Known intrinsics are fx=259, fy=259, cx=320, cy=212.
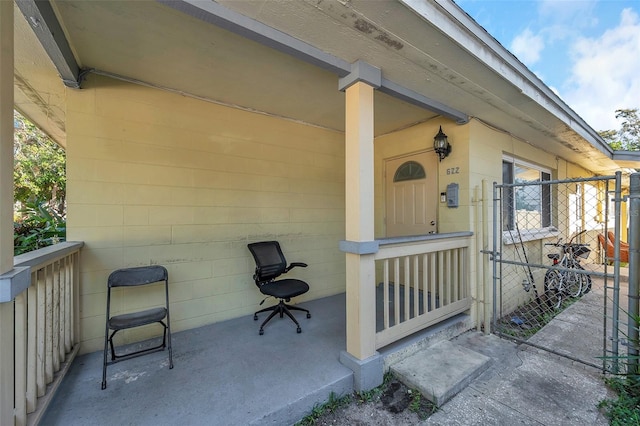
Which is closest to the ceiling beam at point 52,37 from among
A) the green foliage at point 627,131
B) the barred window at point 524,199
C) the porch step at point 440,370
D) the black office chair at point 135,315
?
the black office chair at point 135,315

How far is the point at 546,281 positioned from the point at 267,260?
4.77m

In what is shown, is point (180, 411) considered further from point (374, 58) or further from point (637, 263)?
point (637, 263)

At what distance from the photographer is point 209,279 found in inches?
110

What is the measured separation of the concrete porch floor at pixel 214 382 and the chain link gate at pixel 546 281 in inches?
86.7

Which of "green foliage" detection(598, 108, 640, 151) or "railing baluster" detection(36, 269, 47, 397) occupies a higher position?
"green foliage" detection(598, 108, 640, 151)

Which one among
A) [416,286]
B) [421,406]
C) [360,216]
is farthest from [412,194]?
[421,406]

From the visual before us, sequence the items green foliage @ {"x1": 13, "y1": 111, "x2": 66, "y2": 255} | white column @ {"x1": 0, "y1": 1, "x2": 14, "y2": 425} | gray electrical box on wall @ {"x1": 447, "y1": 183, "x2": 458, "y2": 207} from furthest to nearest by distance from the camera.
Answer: green foliage @ {"x1": 13, "y1": 111, "x2": 66, "y2": 255} → gray electrical box on wall @ {"x1": 447, "y1": 183, "x2": 458, "y2": 207} → white column @ {"x1": 0, "y1": 1, "x2": 14, "y2": 425}

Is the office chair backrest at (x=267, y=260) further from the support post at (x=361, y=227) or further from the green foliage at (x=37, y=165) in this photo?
the green foliage at (x=37, y=165)

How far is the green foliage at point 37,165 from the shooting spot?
6.77 m

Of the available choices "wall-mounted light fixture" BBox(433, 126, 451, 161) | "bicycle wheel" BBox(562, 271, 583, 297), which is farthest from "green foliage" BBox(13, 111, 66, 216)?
"bicycle wheel" BBox(562, 271, 583, 297)

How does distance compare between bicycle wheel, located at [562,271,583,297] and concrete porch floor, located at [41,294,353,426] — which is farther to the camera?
bicycle wheel, located at [562,271,583,297]

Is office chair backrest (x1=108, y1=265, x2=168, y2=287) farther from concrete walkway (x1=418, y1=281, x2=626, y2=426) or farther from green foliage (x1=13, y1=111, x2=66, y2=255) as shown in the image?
green foliage (x1=13, y1=111, x2=66, y2=255)

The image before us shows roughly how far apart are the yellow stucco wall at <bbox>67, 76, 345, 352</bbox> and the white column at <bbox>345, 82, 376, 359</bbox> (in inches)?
56.6

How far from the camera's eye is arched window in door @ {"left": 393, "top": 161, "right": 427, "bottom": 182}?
11.6ft
